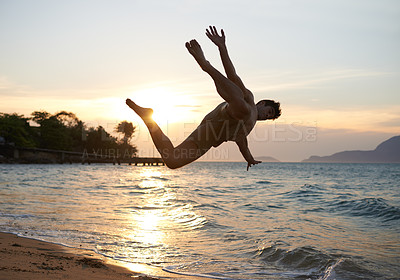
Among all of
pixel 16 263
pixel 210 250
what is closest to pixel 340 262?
pixel 210 250

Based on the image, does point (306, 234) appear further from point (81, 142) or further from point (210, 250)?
point (81, 142)

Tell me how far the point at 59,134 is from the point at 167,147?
355 feet

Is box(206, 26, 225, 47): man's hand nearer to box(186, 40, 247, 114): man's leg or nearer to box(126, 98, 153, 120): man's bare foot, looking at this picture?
box(186, 40, 247, 114): man's leg

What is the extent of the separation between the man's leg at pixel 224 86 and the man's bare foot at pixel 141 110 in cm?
115

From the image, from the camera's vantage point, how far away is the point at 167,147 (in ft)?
19.9

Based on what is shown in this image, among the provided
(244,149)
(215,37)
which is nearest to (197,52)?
(215,37)

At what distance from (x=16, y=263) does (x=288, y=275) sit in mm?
4905

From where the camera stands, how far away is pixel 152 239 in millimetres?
10711

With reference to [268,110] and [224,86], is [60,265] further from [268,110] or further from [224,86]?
[268,110]

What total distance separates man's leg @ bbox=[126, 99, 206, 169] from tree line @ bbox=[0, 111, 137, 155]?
80.6m

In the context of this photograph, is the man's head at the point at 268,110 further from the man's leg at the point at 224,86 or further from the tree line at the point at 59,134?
the tree line at the point at 59,134

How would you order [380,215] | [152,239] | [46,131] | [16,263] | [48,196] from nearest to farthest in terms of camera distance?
[16,263] < [152,239] < [380,215] < [48,196] < [46,131]

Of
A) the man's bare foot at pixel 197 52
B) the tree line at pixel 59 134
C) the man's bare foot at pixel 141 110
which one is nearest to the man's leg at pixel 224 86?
the man's bare foot at pixel 197 52

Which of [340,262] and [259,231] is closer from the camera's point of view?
[340,262]
